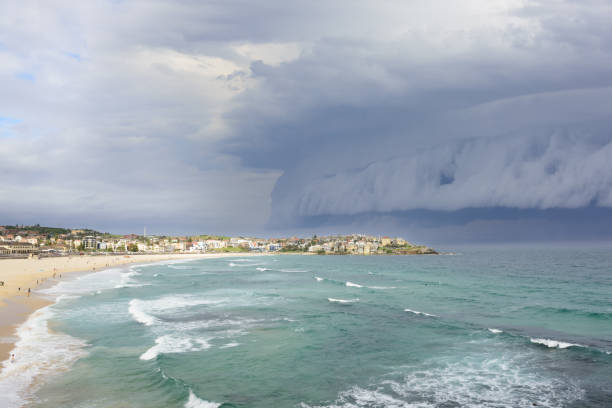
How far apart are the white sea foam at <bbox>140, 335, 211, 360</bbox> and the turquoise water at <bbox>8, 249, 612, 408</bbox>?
13 centimetres

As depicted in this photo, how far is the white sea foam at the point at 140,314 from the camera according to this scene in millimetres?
34500

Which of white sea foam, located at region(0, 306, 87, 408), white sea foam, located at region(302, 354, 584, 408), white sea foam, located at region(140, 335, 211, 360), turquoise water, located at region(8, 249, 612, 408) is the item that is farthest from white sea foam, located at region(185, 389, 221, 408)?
white sea foam, located at region(140, 335, 211, 360)

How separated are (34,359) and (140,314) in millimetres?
14196

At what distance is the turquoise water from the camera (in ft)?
60.8

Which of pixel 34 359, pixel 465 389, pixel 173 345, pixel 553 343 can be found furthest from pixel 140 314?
pixel 553 343

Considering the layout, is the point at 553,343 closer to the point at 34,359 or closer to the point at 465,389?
the point at 465,389

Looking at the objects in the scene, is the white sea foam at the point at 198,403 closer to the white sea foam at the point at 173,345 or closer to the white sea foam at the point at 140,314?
the white sea foam at the point at 173,345

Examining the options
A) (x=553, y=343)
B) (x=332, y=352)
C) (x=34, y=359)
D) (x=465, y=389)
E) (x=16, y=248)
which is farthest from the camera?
(x=16, y=248)

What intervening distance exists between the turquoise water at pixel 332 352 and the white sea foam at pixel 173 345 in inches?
5.1

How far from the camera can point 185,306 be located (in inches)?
1695

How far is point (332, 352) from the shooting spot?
2606cm

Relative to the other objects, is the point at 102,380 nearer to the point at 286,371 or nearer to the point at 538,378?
the point at 286,371

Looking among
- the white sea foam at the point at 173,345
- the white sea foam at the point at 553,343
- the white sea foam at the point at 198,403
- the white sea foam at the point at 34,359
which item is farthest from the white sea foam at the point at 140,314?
the white sea foam at the point at 553,343

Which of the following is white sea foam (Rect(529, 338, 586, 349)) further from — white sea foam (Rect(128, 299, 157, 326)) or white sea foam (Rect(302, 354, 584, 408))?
white sea foam (Rect(128, 299, 157, 326))
